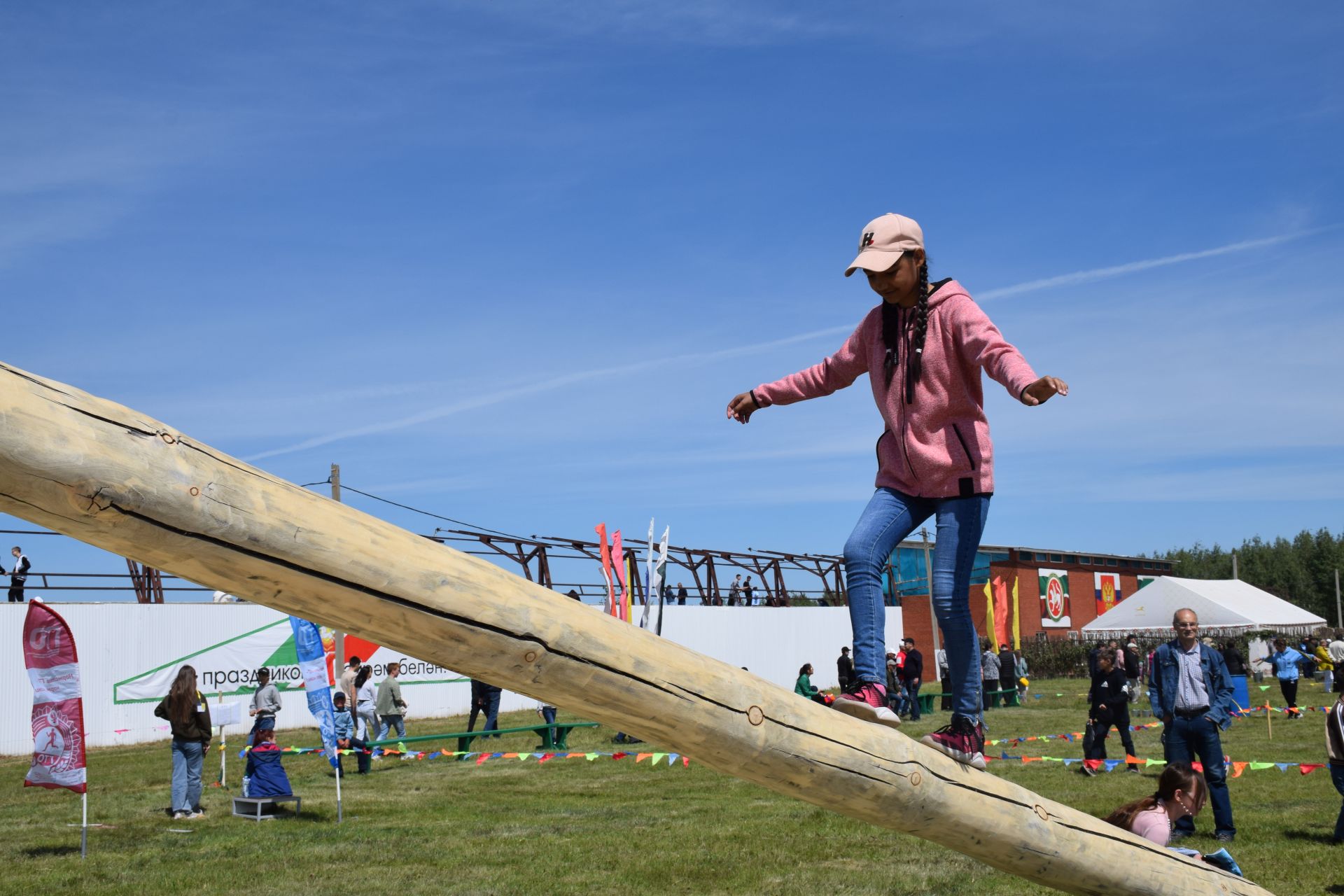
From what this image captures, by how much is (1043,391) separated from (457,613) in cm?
207

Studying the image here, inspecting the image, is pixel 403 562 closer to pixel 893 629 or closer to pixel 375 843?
pixel 375 843

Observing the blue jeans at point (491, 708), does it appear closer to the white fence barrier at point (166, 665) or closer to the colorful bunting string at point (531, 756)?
the colorful bunting string at point (531, 756)

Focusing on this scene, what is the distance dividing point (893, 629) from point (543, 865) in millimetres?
35498

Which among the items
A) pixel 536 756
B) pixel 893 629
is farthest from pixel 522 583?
pixel 893 629

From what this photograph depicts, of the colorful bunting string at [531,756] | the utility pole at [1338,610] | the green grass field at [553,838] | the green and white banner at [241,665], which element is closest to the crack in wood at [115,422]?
the green grass field at [553,838]

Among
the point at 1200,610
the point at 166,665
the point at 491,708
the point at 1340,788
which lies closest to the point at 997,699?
the point at 491,708

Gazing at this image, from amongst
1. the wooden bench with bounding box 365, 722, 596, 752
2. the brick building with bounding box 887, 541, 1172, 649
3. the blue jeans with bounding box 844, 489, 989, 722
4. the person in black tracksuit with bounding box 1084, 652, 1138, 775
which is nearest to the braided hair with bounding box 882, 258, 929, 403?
the blue jeans with bounding box 844, 489, 989, 722

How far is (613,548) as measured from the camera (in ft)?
101

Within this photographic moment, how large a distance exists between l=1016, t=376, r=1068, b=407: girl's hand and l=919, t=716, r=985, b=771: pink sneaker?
1.22 metres

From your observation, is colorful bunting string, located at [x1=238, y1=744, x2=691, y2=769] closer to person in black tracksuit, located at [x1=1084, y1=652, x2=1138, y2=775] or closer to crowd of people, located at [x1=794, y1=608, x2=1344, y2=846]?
crowd of people, located at [x1=794, y1=608, x2=1344, y2=846]

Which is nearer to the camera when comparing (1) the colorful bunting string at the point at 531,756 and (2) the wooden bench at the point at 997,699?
(1) the colorful bunting string at the point at 531,756

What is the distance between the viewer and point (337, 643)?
25156mm

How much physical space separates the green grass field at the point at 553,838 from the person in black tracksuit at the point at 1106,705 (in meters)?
0.67

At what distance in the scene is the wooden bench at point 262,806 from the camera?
13.1 m
